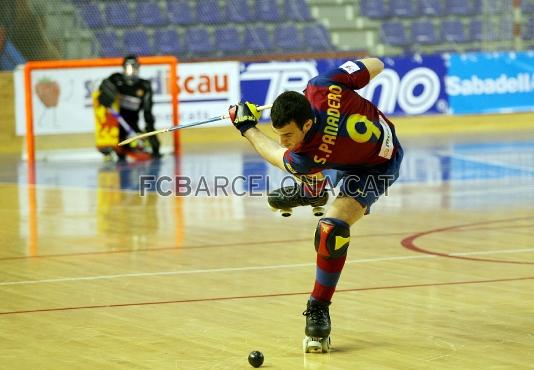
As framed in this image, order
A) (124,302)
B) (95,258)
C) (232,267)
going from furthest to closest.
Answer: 1. (95,258)
2. (232,267)
3. (124,302)

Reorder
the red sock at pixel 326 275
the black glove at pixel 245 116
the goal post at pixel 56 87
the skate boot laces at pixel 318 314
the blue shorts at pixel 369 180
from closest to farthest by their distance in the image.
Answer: the skate boot laces at pixel 318 314, the red sock at pixel 326 275, the blue shorts at pixel 369 180, the black glove at pixel 245 116, the goal post at pixel 56 87

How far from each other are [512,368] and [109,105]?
15.4 meters

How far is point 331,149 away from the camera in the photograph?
22.9ft

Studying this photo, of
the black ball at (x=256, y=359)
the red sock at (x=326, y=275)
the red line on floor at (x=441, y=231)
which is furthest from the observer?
the red line on floor at (x=441, y=231)

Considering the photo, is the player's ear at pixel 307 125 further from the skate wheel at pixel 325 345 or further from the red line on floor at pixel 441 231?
the red line on floor at pixel 441 231

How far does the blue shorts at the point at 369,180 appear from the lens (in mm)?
7293

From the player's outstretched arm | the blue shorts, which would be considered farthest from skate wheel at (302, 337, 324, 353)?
the player's outstretched arm

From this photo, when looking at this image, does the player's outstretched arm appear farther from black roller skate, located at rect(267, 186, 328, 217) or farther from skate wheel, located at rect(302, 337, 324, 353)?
skate wheel, located at rect(302, 337, 324, 353)

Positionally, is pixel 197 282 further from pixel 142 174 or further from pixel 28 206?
Result: pixel 142 174

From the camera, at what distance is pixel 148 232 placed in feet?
40.9

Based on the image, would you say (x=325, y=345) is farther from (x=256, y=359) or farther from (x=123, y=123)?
(x=123, y=123)

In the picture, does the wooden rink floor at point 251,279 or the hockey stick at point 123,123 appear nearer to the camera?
the wooden rink floor at point 251,279

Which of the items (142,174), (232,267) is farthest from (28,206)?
(232,267)

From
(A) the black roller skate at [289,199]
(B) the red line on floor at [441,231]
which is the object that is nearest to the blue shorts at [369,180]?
(A) the black roller skate at [289,199]
